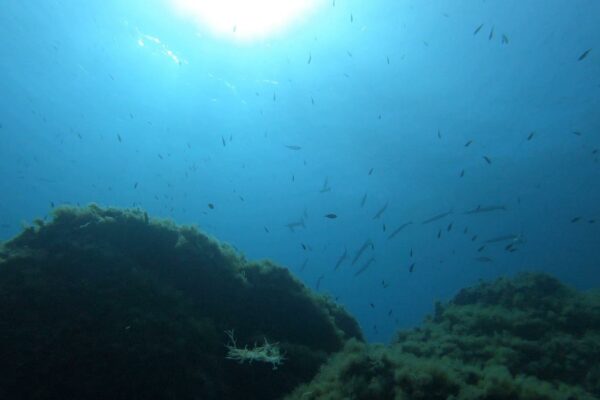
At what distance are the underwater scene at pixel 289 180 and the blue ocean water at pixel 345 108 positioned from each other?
0.25 metres

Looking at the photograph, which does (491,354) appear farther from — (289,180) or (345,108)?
(289,180)

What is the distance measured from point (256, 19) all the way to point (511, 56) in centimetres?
1821

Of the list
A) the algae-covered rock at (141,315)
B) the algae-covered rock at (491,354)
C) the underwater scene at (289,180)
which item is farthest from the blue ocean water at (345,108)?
the algae-covered rock at (141,315)

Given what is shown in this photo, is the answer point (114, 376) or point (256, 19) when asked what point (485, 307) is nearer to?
point (114, 376)

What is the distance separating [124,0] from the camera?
26125 millimetres

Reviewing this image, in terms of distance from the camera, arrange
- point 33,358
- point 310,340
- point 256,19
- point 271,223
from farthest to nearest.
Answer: point 271,223
point 256,19
point 310,340
point 33,358

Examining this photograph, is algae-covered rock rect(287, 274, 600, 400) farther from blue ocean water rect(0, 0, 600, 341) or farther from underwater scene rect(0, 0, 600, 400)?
blue ocean water rect(0, 0, 600, 341)

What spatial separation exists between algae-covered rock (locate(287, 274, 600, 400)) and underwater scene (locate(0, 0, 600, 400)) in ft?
0.15

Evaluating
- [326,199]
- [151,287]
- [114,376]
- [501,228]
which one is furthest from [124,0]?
[501,228]

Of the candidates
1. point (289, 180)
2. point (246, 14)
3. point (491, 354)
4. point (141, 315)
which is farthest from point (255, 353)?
point (289, 180)

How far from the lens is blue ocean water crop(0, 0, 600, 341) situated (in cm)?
2422

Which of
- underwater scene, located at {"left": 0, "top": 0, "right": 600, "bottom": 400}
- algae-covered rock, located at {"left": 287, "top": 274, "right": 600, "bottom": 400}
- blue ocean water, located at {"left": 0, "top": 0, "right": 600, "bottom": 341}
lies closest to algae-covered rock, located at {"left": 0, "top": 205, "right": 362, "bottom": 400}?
underwater scene, located at {"left": 0, "top": 0, "right": 600, "bottom": 400}

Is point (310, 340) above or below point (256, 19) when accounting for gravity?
below

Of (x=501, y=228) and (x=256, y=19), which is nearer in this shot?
(x=256, y=19)
